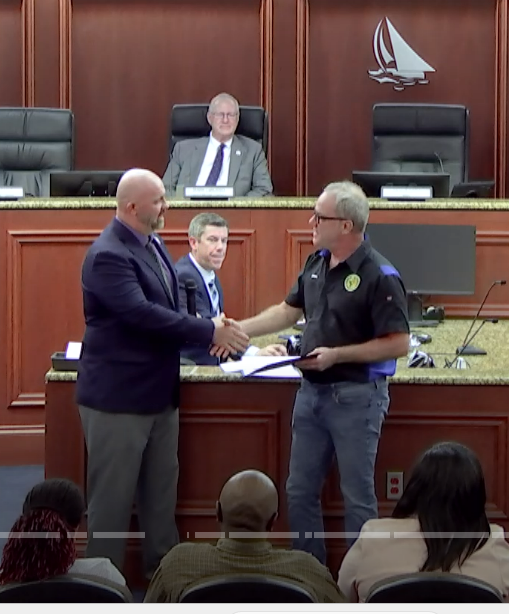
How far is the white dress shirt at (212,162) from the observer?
7.09 meters

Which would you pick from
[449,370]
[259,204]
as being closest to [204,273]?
[259,204]

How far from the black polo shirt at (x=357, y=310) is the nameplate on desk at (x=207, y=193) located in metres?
2.13

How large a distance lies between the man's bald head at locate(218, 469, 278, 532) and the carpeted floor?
1.96 m

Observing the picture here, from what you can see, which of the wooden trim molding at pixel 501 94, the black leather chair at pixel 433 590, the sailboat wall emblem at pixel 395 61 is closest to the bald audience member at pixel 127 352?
the black leather chair at pixel 433 590

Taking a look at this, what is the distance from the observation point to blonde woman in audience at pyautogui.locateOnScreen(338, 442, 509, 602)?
7.83 feet

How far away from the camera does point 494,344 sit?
491 cm

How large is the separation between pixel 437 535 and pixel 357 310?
3.73 ft

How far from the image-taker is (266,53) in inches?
324

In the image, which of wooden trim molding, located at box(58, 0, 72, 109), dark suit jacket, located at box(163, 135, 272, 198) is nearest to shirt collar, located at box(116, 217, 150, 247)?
dark suit jacket, located at box(163, 135, 272, 198)

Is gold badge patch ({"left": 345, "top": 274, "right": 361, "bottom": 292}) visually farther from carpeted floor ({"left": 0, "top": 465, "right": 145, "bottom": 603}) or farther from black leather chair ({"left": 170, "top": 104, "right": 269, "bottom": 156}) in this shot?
black leather chair ({"left": 170, "top": 104, "right": 269, "bottom": 156})

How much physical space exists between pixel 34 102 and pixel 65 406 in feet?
15.5

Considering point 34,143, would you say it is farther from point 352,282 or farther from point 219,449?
point 352,282

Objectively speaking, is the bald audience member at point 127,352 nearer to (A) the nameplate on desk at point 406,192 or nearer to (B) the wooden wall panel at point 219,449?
(B) the wooden wall panel at point 219,449

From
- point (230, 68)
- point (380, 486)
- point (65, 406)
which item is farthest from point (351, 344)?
point (230, 68)
